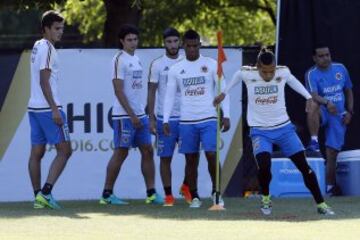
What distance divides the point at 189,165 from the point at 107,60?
105 inches

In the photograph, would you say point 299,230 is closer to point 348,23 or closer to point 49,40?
point 49,40

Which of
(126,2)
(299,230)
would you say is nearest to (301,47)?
(126,2)

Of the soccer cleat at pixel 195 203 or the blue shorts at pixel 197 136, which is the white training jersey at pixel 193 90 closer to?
the blue shorts at pixel 197 136

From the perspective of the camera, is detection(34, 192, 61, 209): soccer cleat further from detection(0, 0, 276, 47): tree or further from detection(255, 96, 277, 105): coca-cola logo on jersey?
detection(0, 0, 276, 47): tree

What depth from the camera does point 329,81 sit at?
14.2m

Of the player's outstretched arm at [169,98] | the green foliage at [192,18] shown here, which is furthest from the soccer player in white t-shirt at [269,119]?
the green foliage at [192,18]

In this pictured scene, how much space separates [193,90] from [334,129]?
2.78 metres

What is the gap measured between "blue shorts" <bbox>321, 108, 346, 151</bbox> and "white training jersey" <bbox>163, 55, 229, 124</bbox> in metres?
A: 2.46

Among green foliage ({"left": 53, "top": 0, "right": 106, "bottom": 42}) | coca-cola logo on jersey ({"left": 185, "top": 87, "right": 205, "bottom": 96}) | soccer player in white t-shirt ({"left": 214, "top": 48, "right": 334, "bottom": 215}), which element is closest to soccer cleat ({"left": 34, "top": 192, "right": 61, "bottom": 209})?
coca-cola logo on jersey ({"left": 185, "top": 87, "right": 205, "bottom": 96})

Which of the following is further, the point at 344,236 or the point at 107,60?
the point at 107,60

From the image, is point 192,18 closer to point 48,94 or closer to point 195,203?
point 195,203

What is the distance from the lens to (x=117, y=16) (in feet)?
57.7

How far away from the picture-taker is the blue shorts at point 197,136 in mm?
12156

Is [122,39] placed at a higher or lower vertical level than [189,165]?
higher
